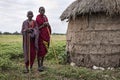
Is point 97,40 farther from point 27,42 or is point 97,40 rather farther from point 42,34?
point 27,42

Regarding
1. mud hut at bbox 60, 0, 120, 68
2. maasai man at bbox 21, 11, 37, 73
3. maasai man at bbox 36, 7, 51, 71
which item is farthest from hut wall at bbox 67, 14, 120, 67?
maasai man at bbox 21, 11, 37, 73

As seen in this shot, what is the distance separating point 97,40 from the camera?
12.6 meters

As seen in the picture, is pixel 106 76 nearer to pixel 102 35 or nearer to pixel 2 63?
pixel 102 35

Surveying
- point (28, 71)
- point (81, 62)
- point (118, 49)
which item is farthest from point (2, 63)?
point (118, 49)

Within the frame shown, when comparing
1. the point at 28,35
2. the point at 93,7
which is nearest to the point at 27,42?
the point at 28,35

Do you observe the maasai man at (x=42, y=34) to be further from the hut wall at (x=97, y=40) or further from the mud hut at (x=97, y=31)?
the hut wall at (x=97, y=40)

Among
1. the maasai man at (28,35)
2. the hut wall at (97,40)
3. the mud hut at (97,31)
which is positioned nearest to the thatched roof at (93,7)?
the mud hut at (97,31)

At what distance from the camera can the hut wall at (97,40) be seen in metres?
12.4

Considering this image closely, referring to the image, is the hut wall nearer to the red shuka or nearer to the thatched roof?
the thatched roof

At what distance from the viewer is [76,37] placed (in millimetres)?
13406

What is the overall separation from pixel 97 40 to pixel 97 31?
305mm

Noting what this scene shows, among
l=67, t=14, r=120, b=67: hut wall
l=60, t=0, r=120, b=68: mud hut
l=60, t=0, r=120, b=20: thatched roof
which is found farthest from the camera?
l=67, t=14, r=120, b=67: hut wall

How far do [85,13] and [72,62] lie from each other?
6.96 feet

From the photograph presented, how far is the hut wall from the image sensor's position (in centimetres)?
1245
